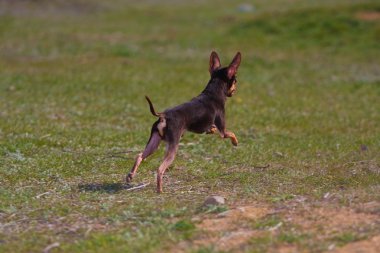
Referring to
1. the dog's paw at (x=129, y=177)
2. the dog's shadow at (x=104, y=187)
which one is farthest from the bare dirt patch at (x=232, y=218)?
the dog's shadow at (x=104, y=187)

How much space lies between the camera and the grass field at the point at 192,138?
8016 mm

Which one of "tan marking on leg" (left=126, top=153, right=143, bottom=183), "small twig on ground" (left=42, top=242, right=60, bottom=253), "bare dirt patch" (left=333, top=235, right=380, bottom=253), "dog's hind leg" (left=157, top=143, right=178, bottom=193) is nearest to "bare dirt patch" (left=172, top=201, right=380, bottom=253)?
"bare dirt patch" (left=333, top=235, right=380, bottom=253)

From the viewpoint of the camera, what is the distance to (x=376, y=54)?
25.3m

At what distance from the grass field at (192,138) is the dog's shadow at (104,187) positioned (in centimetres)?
2

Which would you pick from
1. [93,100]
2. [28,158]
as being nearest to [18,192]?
[28,158]

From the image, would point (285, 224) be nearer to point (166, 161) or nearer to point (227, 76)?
point (166, 161)

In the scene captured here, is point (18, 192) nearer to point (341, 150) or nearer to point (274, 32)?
point (341, 150)

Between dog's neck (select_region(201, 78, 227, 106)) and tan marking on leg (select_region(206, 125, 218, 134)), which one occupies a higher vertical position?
dog's neck (select_region(201, 78, 227, 106))

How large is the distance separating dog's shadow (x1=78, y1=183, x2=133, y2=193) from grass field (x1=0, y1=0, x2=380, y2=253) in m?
0.02

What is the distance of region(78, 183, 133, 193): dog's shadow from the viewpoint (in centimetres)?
989

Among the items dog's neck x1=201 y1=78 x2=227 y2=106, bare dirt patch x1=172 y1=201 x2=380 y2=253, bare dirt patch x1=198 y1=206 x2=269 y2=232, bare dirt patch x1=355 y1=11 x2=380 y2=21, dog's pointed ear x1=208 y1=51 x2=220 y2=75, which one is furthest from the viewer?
bare dirt patch x1=355 y1=11 x2=380 y2=21

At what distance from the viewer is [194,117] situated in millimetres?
10141

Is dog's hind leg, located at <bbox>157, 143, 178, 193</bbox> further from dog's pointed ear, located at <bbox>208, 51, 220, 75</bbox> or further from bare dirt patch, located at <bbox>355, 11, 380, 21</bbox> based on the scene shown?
bare dirt patch, located at <bbox>355, 11, 380, 21</bbox>

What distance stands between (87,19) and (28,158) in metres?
23.6
